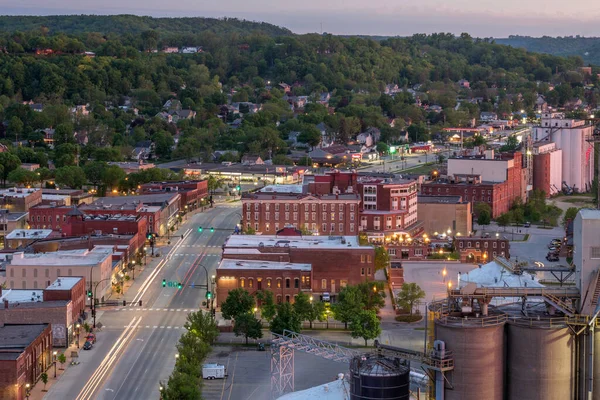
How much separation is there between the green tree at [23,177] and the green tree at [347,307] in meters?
46.9

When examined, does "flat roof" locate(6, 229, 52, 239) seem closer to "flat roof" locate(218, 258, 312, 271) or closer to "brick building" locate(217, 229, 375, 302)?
"brick building" locate(217, 229, 375, 302)

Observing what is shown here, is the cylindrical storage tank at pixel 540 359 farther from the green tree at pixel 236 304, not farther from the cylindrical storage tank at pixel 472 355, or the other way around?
the green tree at pixel 236 304

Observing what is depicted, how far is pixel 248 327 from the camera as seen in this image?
4919cm

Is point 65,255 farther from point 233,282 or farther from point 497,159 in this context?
point 497,159

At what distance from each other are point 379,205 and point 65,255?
24776 millimetres

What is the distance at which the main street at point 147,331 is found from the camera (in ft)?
143

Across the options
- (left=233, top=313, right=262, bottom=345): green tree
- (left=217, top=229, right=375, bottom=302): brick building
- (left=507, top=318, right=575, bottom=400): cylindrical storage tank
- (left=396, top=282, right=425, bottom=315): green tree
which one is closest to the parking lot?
(left=233, top=313, right=262, bottom=345): green tree

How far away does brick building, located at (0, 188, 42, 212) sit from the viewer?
260 ft

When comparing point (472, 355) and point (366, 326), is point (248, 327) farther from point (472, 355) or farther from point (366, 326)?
point (472, 355)

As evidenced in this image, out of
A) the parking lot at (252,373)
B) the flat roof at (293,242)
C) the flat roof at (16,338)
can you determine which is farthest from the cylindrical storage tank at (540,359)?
the flat roof at (293,242)

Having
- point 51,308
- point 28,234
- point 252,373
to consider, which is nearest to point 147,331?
point 51,308

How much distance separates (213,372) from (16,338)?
23.7ft

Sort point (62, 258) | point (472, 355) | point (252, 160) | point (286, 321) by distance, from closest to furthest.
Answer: point (472, 355), point (286, 321), point (62, 258), point (252, 160)

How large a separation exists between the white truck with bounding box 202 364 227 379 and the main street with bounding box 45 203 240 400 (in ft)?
5.00
